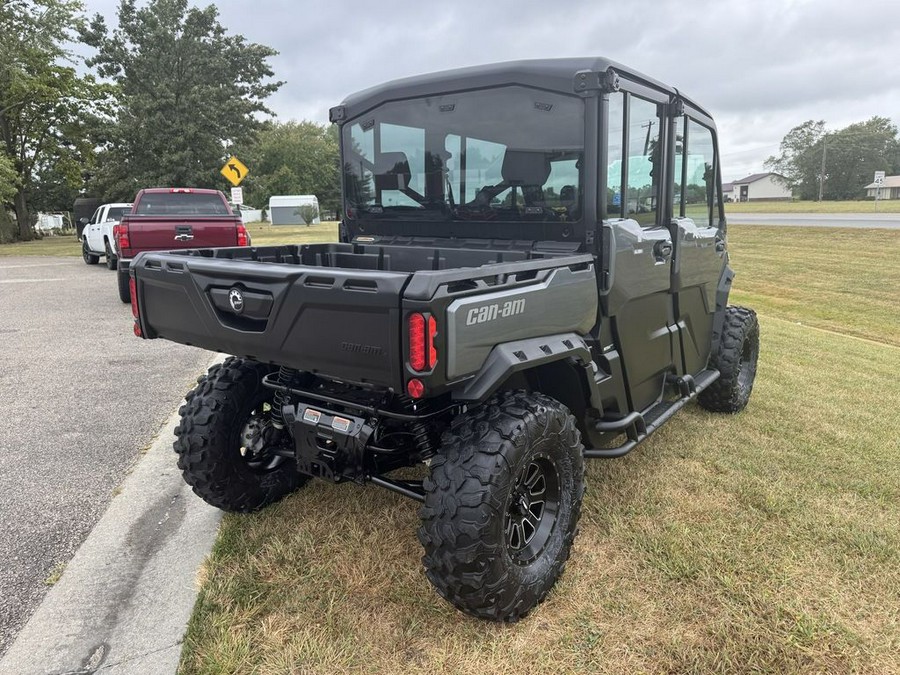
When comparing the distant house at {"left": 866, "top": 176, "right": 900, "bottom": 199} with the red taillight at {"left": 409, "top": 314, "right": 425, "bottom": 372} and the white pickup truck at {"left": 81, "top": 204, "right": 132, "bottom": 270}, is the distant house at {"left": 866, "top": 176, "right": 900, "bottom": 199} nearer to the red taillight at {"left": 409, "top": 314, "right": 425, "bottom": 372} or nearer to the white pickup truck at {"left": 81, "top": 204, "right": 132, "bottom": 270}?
the white pickup truck at {"left": 81, "top": 204, "right": 132, "bottom": 270}

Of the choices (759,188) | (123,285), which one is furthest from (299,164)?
(759,188)

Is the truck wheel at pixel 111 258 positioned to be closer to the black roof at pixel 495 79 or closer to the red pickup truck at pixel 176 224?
the red pickup truck at pixel 176 224

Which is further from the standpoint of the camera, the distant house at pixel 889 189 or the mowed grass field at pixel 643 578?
the distant house at pixel 889 189

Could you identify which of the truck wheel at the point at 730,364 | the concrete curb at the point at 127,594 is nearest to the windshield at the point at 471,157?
the concrete curb at the point at 127,594

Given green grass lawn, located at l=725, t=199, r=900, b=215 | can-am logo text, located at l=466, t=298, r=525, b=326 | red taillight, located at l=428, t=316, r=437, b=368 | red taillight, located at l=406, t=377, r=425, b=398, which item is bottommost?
red taillight, located at l=406, t=377, r=425, b=398

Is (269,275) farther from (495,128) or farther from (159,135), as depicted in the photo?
(159,135)

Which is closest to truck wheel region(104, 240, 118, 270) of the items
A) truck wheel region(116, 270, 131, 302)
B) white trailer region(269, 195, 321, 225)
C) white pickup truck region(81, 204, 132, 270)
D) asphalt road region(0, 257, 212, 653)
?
white pickup truck region(81, 204, 132, 270)

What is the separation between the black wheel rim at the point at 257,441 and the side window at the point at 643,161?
2250 mm

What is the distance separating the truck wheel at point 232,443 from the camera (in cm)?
311

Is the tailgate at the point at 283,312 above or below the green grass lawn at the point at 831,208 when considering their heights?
below

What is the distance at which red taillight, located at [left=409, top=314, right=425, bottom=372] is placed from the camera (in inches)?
82.7

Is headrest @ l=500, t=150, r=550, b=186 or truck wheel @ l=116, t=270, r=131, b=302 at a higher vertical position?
headrest @ l=500, t=150, r=550, b=186

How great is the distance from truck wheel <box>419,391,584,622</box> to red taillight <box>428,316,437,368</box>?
0.48m

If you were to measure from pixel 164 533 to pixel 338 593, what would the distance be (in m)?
1.16
